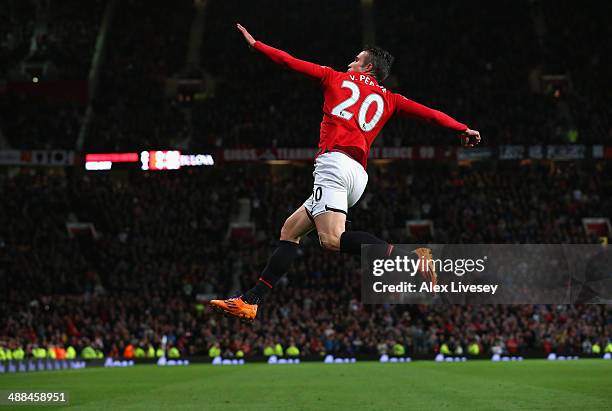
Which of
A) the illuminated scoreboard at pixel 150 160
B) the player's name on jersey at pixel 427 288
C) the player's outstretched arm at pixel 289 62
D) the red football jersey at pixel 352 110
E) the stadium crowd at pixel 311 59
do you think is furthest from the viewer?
the stadium crowd at pixel 311 59

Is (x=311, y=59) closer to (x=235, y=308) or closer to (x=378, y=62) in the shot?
(x=378, y=62)

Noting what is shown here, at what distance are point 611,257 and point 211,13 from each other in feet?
104

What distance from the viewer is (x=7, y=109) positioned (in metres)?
48.8

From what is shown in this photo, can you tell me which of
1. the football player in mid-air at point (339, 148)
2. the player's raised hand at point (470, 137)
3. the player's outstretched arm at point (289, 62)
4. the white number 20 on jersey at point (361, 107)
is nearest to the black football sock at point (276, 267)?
the football player in mid-air at point (339, 148)

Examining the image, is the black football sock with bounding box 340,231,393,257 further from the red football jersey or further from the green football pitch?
the green football pitch

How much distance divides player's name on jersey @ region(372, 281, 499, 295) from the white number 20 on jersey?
80.9 ft

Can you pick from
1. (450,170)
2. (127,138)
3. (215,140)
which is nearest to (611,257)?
(450,170)

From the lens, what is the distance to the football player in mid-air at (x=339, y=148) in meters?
8.96

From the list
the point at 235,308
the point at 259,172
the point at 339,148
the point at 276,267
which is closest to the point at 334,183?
the point at 339,148

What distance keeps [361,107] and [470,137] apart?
1.20m

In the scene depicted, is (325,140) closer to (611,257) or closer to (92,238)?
(611,257)

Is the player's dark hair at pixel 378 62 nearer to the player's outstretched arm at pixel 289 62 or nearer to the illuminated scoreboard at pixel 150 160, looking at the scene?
the player's outstretched arm at pixel 289 62

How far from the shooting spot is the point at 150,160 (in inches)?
1731

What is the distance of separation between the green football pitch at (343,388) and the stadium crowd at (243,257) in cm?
800
